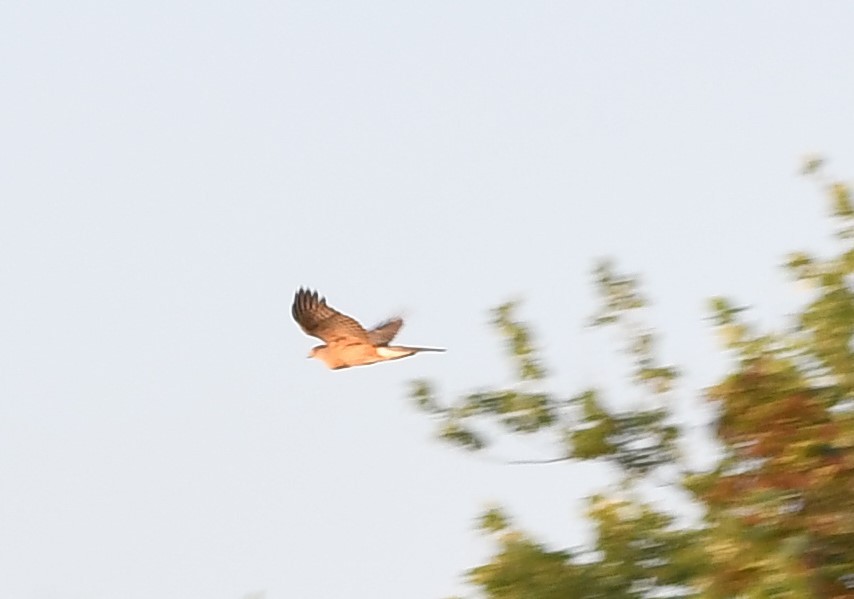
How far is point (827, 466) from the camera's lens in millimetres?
11273

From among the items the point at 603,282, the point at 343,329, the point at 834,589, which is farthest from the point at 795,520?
the point at 343,329

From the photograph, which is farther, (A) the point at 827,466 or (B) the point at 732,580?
(A) the point at 827,466

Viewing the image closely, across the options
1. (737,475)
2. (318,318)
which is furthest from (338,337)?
(737,475)

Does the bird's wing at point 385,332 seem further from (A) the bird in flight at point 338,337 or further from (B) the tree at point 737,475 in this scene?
(B) the tree at point 737,475

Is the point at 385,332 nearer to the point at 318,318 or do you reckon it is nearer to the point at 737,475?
the point at 318,318

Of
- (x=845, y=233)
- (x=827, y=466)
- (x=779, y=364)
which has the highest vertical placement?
(x=845, y=233)

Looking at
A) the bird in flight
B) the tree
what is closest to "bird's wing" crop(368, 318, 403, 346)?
the bird in flight

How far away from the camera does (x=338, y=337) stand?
18281 millimetres

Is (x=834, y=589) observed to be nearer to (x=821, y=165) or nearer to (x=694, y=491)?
(x=694, y=491)

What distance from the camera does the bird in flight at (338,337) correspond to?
18.1 m

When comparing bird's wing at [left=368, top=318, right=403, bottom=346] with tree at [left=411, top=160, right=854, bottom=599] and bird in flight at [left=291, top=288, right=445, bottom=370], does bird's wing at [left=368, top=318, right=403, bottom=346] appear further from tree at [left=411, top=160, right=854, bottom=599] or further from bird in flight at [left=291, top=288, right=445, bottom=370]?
tree at [left=411, top=160, right=854, bottom=599]

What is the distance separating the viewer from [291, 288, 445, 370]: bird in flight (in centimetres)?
1812

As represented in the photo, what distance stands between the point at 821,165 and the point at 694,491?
231cm

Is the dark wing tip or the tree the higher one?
the dark wing tip
